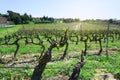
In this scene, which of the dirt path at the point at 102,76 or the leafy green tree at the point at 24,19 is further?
the leafy green tree at the point at 24,19

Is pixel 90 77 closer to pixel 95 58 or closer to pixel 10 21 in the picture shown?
pixel 95 58

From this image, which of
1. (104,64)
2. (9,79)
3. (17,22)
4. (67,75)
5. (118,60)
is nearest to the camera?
(9,79)

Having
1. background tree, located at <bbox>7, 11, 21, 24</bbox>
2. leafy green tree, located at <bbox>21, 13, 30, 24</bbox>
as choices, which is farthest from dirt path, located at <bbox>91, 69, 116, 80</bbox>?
leafy green tree, located at <bbox>21, 13, 30, 24</bbox>

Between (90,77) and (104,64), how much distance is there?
4.25 m

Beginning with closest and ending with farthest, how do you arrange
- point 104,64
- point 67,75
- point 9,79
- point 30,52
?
point 9,79, point 67,75, point 104,64, point 30,52

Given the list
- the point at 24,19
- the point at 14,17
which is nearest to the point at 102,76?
the point at 14,17

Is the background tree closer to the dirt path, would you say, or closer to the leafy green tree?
the leafy green tree

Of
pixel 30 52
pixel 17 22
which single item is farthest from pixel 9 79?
pixel 17 22

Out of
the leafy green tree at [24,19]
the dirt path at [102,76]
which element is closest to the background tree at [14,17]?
the leafy green tree at [24,19]

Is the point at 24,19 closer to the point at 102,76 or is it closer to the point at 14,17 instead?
the point at 14,17

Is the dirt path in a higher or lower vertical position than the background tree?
higher

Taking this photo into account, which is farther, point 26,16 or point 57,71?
point 26,16

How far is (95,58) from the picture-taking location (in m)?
22.8

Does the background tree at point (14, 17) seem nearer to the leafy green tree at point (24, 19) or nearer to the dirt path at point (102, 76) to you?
the leafy green tree at point (24, 19)
